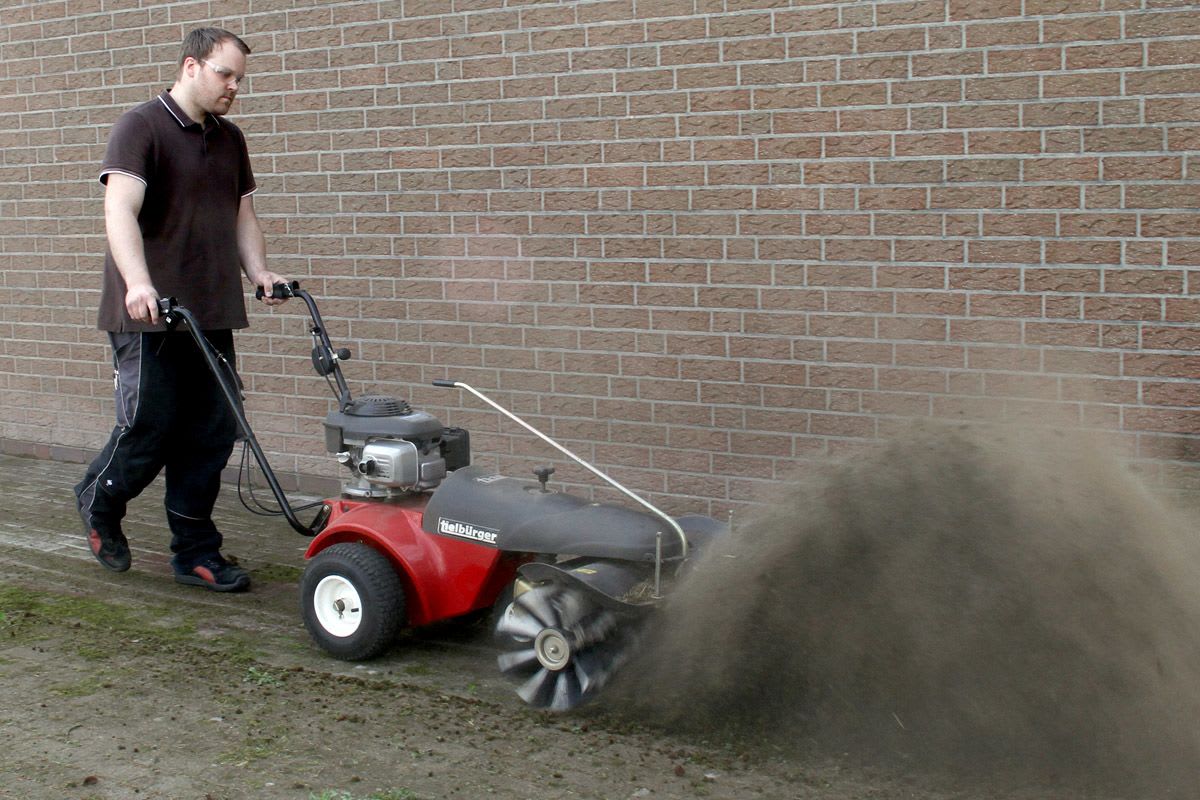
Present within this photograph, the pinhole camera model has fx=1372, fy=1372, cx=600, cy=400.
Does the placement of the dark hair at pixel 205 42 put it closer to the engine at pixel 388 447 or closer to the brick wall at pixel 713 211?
the engine at pixel 388 447

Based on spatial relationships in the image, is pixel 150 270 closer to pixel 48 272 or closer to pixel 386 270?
pixel 386 270

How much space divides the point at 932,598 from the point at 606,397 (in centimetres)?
313

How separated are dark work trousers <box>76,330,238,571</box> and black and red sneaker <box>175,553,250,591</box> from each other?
0.13 ft

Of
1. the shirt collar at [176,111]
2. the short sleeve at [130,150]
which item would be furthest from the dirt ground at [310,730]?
the shirt collar at [176,111]

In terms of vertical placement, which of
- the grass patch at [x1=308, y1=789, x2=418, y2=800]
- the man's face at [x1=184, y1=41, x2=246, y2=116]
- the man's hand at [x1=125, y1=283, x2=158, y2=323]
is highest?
the man's face at [x1=184, y1=41, x2=246, y2=116]

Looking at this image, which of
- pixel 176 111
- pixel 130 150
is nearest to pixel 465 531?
pixel 130 150

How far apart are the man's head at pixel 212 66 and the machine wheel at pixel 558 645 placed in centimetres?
247

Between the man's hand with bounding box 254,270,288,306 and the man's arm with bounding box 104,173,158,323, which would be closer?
the man's arm with bounding box 104,173,158,323

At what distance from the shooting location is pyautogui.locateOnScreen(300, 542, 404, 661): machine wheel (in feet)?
15.4

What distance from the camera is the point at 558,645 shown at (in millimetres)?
4164

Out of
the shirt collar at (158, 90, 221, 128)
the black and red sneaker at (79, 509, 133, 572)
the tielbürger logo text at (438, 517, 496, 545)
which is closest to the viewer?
the tielbürger logo text at (438, 517, 496, 545)

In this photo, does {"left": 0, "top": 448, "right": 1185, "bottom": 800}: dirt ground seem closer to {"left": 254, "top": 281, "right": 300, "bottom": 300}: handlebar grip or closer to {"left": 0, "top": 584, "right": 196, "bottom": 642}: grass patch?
{"left": 0, "top": 584, "right": 196, "bottom": 642}: grass patch

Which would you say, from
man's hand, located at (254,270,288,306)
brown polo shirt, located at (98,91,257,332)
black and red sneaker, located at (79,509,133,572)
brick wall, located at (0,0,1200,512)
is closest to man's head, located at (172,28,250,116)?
brown polo shirt, located at (98,91,257,332)

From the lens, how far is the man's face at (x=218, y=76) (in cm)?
536
